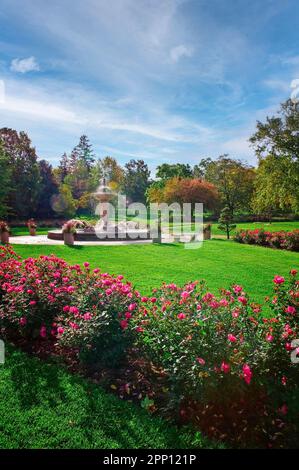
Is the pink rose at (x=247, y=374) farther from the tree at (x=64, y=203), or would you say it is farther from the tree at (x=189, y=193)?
the tree at (x=189, y=193)

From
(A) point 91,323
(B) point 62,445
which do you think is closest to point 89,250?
(A) point 91,323

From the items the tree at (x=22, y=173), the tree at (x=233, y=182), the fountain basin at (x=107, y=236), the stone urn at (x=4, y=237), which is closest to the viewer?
the stone urn at (x=4, y=237)

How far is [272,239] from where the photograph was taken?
18531 millimetres

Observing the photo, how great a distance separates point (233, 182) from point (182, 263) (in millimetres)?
37508

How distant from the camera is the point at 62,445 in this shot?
9.70ft

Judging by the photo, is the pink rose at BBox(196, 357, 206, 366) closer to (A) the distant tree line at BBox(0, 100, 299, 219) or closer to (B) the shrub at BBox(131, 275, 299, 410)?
(B) the shrub at BBox(131, 275, 299, 410)

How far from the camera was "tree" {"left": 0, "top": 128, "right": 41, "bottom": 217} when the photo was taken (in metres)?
40.0

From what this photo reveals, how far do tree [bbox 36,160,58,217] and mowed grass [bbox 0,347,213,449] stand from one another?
40531 mm

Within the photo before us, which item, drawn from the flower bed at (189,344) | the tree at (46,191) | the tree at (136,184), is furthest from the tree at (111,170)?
the flower bed at (189,344)

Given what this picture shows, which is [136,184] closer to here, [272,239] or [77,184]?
[77,184]

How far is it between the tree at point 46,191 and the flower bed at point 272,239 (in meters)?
29.2

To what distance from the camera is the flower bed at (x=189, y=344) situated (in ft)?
10.5

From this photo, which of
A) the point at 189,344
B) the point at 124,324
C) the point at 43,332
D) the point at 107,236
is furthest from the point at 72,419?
the point at 107,236

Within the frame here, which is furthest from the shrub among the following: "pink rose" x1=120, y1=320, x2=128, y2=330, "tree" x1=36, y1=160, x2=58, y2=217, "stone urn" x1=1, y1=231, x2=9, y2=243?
"tree" x1=36, y1=160, x2=58, y2=217
